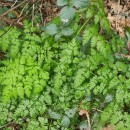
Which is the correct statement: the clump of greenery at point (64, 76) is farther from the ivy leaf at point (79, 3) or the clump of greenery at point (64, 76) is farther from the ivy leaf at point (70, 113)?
the ivy leaf at point (79, 3)

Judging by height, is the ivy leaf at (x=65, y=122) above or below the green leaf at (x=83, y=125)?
above

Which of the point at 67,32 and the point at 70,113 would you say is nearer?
the point at 67,32

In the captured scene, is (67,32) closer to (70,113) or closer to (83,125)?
(70,113)

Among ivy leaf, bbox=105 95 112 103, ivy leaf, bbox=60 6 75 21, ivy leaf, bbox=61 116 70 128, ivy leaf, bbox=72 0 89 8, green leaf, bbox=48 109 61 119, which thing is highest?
ivy leaf, bbox=72 0 89 8

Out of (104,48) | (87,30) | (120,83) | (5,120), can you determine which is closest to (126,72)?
(120,83)

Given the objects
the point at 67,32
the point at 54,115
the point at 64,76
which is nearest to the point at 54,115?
the point at 54,115

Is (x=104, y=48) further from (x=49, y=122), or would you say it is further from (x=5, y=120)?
(x=5, y=120)

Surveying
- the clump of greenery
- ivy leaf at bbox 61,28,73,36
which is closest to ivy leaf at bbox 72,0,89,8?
the clump of greenery

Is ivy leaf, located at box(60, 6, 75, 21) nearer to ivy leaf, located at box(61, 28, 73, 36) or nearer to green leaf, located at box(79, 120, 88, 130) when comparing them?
ivy leaf, located at box(61, 28, 73, 36)

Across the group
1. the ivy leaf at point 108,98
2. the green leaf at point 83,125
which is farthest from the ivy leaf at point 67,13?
the green leaf at point 83,125
